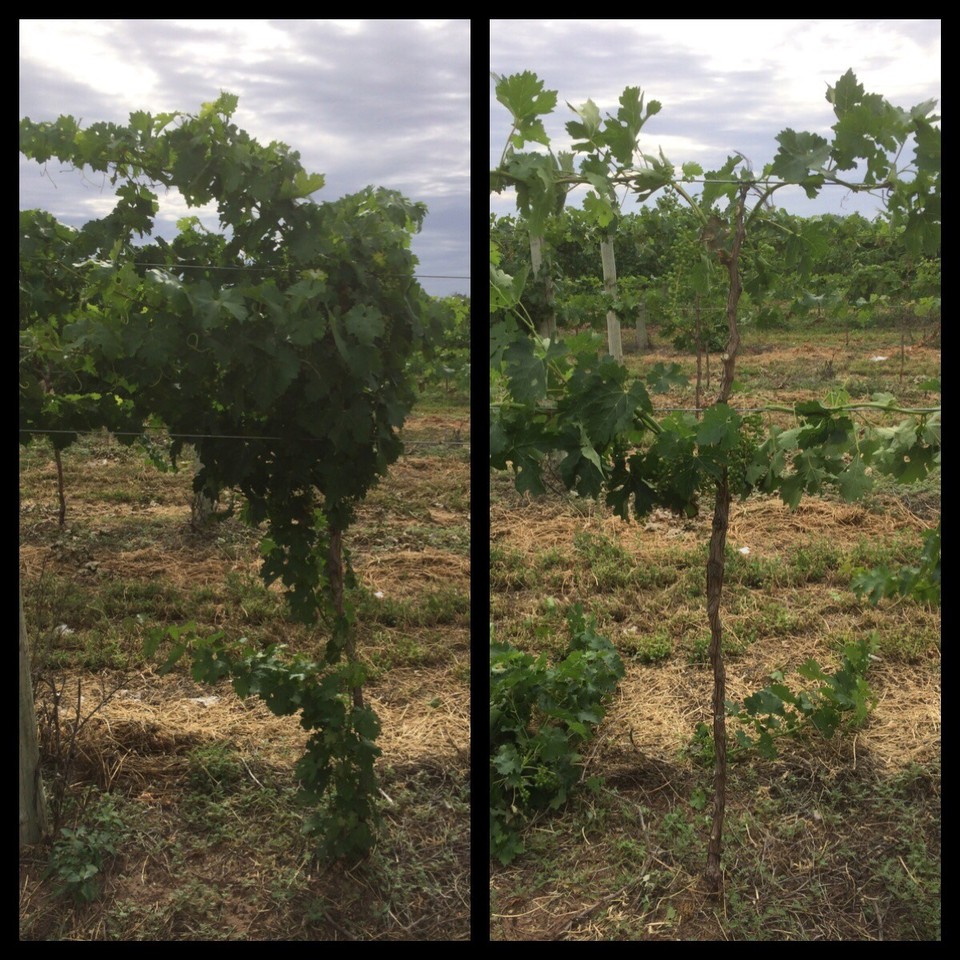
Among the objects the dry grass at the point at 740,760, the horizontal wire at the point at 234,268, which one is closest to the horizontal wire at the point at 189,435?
the horizontal wire at the point at 234,268

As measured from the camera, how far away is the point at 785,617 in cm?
335

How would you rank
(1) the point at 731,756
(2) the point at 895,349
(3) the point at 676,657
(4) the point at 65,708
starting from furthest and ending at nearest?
1. (2) the point at 895,349
2. (3) the point at 676,657
3. (1) the point at 731,756
4. (4) the point at 65,708

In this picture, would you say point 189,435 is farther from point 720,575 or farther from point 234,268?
point 720,575

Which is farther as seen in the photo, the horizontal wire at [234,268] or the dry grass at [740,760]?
the dry grass at [740,760]

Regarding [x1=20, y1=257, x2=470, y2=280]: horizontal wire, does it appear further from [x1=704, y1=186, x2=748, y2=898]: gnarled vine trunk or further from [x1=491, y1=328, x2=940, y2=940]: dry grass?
[x1=491, y1=328, x2=940, y2=940]: dry grass

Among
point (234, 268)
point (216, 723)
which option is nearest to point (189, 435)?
point (234, 268)

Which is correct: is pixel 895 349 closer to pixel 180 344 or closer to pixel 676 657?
pixel 676 657

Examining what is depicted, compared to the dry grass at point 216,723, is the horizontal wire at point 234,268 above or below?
above

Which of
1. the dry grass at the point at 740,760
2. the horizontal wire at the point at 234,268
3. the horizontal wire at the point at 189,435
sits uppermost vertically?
the horizontal wire at the point at 234,268

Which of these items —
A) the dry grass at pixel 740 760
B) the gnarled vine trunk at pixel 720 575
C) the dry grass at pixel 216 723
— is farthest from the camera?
the dry grass at pixel 740 760

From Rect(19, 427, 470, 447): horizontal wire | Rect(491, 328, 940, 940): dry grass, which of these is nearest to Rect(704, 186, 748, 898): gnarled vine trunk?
Rect(491, 328, 940, 940): dry grass

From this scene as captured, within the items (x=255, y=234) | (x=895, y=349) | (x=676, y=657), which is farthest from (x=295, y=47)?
(x=895, y=349)

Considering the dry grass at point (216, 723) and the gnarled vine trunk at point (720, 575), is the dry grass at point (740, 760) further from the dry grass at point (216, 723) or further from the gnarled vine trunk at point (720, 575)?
the dry grass at point (216, 723)
